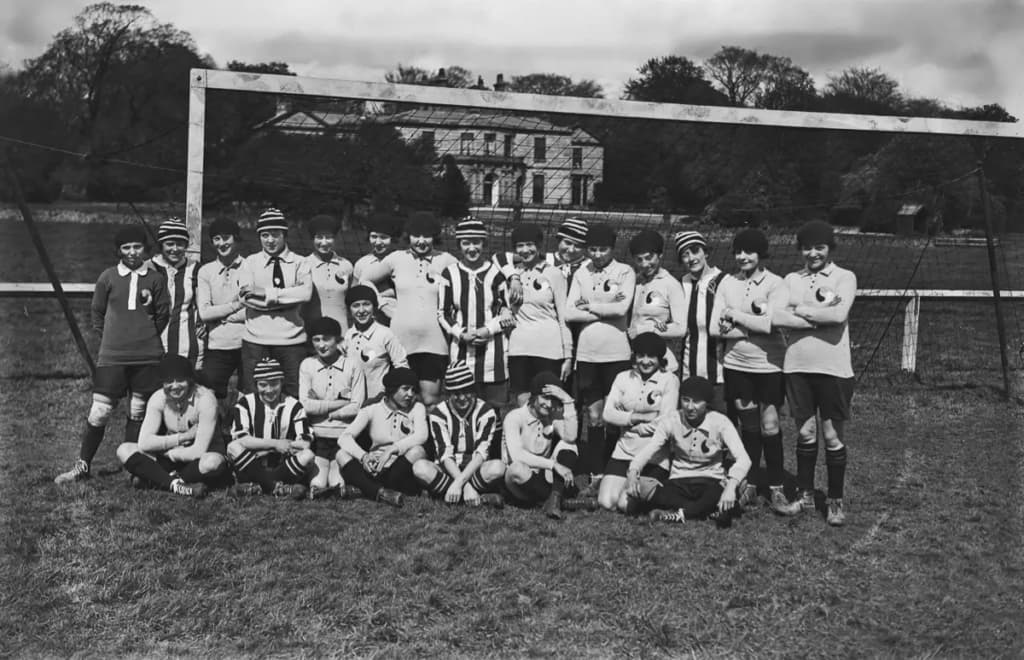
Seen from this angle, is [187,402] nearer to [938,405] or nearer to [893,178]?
[938,405]

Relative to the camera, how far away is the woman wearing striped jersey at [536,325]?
5.64 metres

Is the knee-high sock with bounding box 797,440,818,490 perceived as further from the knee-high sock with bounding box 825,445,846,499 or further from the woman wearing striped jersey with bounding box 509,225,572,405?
the woman wearing striped jersey with bounding box 509,225,572,405

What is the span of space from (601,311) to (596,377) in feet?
1.47

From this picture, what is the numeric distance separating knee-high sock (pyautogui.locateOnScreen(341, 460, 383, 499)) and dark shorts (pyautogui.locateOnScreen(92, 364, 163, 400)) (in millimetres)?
1283

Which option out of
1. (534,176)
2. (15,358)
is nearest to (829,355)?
(534,176)

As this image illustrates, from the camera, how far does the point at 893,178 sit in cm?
1049

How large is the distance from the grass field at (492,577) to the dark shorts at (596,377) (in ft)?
3.26

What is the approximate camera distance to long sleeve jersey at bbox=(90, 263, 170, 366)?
18.3 ft

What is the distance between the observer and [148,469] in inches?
205

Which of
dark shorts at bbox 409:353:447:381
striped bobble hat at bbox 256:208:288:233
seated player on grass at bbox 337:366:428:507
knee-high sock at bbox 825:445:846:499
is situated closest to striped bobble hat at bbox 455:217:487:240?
dark shorts at bbox 409:353:447:381

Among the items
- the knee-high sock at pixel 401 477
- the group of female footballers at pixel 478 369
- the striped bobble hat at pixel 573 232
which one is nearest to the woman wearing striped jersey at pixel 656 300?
the group of female footballers at pixel 478 369

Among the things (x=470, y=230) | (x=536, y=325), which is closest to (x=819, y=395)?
(x=536, y=325)

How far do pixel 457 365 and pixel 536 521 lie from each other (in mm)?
1113

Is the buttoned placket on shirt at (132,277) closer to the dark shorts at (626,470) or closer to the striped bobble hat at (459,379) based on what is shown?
the striped bobble hat at (459,379)
